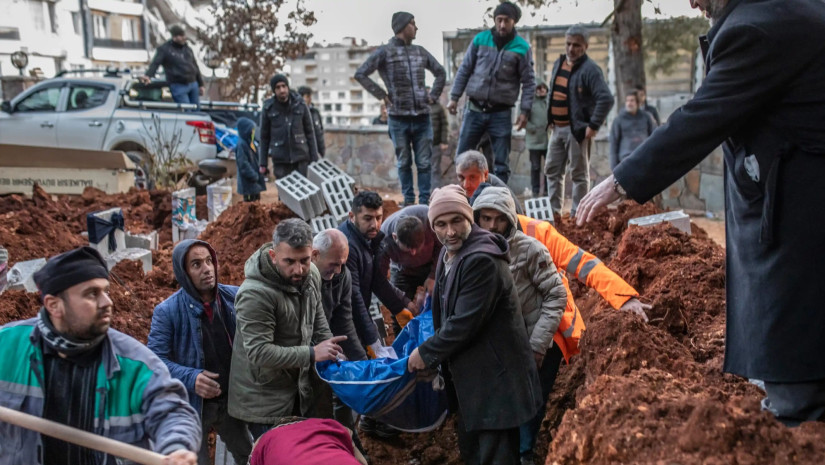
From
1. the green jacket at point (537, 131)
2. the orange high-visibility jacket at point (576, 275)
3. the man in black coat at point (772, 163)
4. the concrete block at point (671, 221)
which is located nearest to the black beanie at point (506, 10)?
the concrete block at point (671, 221)

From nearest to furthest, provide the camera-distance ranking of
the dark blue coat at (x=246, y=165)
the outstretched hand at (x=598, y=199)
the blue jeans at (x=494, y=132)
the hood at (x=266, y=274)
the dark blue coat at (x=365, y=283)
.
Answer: the outstretched hand at (x=598, y=199) < the hood at (x=266, y=274) < the dark blue coat at (x=365, y=283) < the blue jeans at (x=494, y=132) < the dark blue coat at (x=246, y=165)

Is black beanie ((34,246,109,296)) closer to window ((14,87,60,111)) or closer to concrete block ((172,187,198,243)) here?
concrete block ((172,187,198,243))

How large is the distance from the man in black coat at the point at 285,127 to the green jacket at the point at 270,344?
20.5ft

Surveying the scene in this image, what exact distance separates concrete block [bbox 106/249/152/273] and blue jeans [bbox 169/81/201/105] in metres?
7.79

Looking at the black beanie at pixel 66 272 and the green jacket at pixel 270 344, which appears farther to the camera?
the green jacket at pixel 270 344

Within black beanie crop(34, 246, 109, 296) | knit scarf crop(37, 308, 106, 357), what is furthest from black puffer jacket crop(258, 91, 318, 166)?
knit scarf crop(37, 308, 106, 357)

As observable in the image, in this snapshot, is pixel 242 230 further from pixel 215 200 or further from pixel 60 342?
pixel 60 342

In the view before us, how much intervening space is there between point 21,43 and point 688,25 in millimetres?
24098

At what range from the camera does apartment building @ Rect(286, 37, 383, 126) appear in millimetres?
25781

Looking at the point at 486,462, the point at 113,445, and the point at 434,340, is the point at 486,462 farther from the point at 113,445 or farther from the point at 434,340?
the point at 113,445

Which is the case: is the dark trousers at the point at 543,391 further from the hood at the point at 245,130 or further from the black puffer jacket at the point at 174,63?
the black puffer jacket at the point at 174,63

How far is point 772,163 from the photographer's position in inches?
99.7

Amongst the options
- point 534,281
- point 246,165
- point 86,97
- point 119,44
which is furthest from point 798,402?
point 119,44

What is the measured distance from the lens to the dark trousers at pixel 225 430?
14.7 ft
